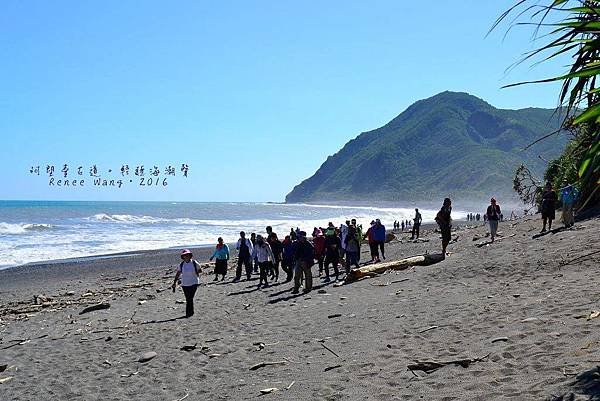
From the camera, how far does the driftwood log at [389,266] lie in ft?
50.4

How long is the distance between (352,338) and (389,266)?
7478 mm

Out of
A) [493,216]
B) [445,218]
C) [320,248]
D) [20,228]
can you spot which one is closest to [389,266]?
[445,218]

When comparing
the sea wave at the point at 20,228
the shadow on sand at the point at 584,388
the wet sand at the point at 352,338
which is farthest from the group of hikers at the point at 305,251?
the sea wave at the point at 20,228

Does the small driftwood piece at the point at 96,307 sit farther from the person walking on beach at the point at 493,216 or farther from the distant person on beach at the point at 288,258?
the person walking on beach at the point at 493,216

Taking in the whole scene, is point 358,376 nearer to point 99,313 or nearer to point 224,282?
point 99,313

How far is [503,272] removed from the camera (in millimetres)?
12609

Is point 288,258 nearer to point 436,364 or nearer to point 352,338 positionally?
point 352,338

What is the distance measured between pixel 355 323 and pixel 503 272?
443 cm

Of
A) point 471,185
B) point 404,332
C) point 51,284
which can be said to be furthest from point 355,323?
point 471,185

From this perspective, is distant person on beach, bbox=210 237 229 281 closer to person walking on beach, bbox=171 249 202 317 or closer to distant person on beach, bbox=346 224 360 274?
distant person on beach, bbox=346 224 360 274

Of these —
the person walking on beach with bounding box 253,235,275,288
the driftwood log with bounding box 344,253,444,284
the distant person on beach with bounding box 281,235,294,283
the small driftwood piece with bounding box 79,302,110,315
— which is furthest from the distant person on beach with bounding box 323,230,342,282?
the small driftwood piece with bounding box 79,302,110,315

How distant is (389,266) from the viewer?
53.0 feet

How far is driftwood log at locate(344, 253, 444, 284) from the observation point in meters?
15.4

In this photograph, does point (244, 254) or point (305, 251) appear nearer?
point (305, 251)
